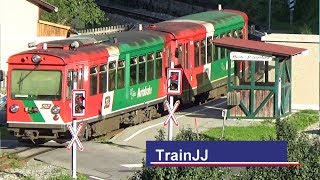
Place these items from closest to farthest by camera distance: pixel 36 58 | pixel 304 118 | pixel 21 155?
pixel 21 155 → pixel 36 58 → pixel 304 118

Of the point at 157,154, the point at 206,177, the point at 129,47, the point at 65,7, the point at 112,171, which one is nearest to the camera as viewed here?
the point at 157,154

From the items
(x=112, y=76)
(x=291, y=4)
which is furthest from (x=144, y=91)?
(x=291, y=4)

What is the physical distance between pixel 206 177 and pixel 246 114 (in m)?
13.9

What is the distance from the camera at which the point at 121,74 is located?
3148cm

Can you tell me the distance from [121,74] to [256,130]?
440cm

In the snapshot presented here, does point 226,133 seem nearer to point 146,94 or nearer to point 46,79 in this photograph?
point 146,94

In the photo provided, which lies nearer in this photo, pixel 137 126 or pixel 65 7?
pixel 137 126

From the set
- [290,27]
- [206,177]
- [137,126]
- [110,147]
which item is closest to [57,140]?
[110,147]

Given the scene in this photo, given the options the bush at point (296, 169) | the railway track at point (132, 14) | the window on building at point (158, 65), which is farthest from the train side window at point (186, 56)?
the railway track at point (132, 14)

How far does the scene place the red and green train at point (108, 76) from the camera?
2862cm

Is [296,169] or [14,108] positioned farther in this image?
[14,108]

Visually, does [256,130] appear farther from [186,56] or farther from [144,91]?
[186,56]

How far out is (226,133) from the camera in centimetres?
3203

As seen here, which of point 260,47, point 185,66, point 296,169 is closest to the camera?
point 296,169
